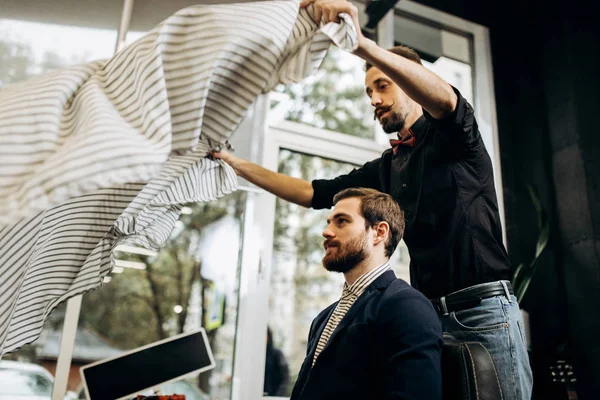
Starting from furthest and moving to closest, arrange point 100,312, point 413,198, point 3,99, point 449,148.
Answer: point 100,312 → point 413,198 → point 449,148 → point 3,99

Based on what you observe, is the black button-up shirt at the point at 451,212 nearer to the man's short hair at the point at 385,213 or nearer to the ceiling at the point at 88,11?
the man's short hair at the point at 385,213

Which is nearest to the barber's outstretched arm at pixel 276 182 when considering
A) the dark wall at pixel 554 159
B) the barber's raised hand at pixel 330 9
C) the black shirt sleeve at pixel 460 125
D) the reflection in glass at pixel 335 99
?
the black shirt sleeve at pixel 460 125

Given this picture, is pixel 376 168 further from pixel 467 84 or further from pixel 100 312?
pixel 100 312

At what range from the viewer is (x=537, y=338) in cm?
303

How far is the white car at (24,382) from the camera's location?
2.23 m

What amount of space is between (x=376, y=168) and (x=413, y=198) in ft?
→ 1.29

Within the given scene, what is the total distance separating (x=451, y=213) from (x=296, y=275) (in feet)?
5.81

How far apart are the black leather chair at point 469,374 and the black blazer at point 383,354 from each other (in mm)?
29

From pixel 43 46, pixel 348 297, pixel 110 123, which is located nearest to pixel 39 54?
pixel 43 46

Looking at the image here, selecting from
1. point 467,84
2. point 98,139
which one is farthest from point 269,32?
point 467,84

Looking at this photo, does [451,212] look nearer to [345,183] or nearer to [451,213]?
[451,213]

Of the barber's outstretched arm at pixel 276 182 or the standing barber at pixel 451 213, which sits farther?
the barber's outstretched arm at pixel 276 182

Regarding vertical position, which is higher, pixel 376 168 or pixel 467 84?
pixel 467 84

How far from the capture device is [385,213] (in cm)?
184
